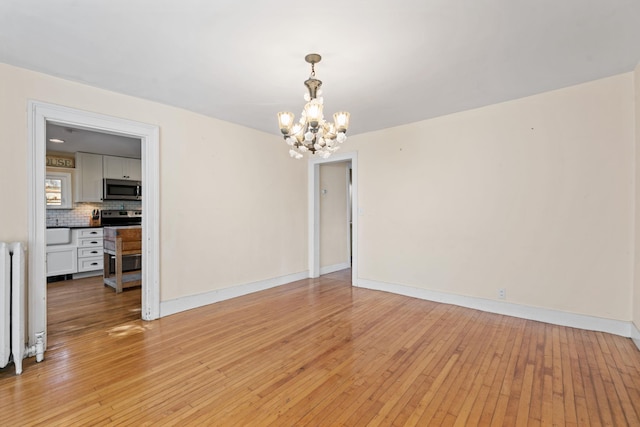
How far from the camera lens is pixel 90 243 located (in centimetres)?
547

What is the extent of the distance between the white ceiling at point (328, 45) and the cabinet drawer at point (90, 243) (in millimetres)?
3718

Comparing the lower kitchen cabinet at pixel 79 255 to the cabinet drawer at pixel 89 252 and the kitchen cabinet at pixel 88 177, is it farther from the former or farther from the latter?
the kitchen cabinet at pixel 88 177

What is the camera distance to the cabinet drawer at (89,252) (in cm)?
536

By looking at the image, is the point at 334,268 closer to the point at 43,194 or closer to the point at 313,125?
the point at 313,125

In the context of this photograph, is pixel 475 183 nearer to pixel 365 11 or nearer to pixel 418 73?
pixel 418 73

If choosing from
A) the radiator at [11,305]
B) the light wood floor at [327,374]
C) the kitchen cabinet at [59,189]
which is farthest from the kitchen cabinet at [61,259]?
the radiator at [11,305]

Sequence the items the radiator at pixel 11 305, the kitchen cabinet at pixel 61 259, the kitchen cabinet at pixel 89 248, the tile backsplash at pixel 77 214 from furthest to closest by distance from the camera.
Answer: the tile backsplash at pixel 77 214 < the kitchen cabinet at pixel 89 248 < the kitchen cabinet at pixel 61 259 < the radiator at pixel 11 305

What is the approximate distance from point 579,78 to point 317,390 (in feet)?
12.4

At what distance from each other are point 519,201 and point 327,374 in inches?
115

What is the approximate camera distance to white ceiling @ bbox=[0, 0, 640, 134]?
6.13ft

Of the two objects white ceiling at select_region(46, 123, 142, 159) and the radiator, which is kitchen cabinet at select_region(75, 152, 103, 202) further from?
the radiator

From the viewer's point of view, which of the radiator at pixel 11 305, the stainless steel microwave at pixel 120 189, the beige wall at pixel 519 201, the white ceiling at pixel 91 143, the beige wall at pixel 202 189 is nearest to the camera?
the radiator at pixel 11 305

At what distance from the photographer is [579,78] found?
2.89 metres

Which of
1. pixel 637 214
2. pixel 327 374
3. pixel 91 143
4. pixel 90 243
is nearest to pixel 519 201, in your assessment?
pixel 637 214
